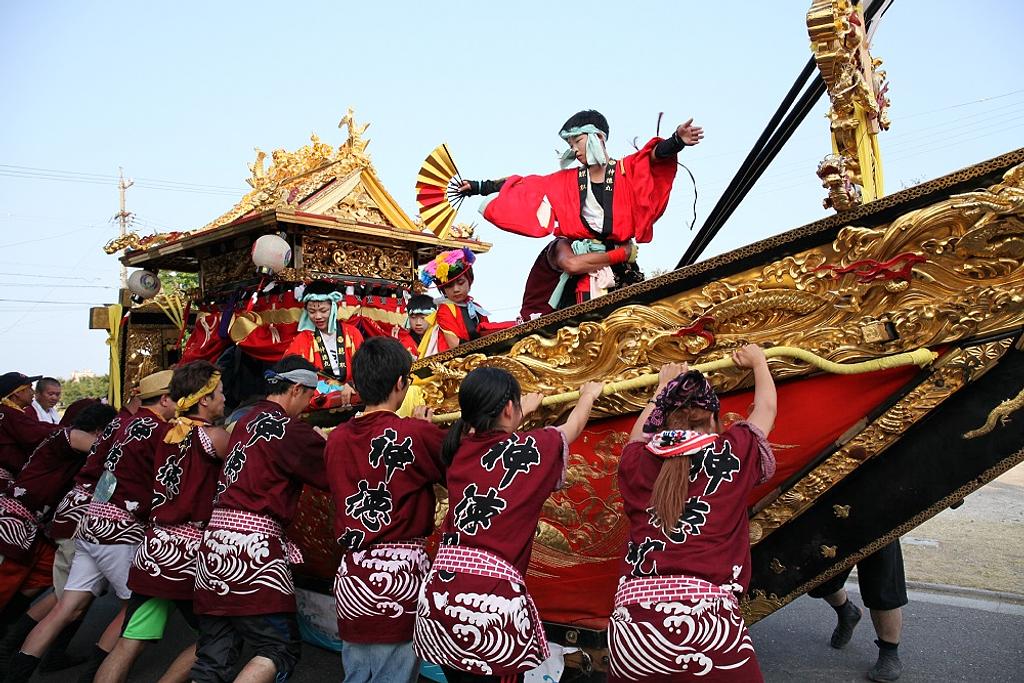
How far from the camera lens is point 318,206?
19.6ft

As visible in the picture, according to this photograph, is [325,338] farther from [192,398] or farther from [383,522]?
[383,522]

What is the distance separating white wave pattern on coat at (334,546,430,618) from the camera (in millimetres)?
2529

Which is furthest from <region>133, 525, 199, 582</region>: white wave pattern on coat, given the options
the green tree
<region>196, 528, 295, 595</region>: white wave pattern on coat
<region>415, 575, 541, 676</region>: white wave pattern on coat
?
the green tree

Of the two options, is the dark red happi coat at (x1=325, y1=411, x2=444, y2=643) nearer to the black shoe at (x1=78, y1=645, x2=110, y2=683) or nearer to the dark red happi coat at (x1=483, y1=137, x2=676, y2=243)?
the dark red happi coat at (x1=483, y1=137, x2=676, y2=243)

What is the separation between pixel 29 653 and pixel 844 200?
4.02m

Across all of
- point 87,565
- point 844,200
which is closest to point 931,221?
point 844,200

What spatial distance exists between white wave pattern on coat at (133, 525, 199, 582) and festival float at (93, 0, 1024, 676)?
117 centimetres

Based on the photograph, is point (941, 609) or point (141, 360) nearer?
point (941, 609)

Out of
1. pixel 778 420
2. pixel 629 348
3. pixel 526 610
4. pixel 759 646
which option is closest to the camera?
pixel 526 610

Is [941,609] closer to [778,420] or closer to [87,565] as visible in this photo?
[778,420]

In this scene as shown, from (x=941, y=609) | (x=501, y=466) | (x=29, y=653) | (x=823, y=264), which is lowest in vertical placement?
(x=941, y=609)

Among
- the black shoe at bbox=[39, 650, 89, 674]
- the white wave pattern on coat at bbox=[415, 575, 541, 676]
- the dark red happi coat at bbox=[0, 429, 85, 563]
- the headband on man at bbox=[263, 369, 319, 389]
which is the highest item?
the headband on man at bbox=[263, 369, 319, 389]

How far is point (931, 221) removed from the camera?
2.37 m

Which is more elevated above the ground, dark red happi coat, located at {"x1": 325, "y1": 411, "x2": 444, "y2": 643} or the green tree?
dark red happi coat, located at {"x1": 325, "y1": 411, "x2": 444, "y2": 643}
